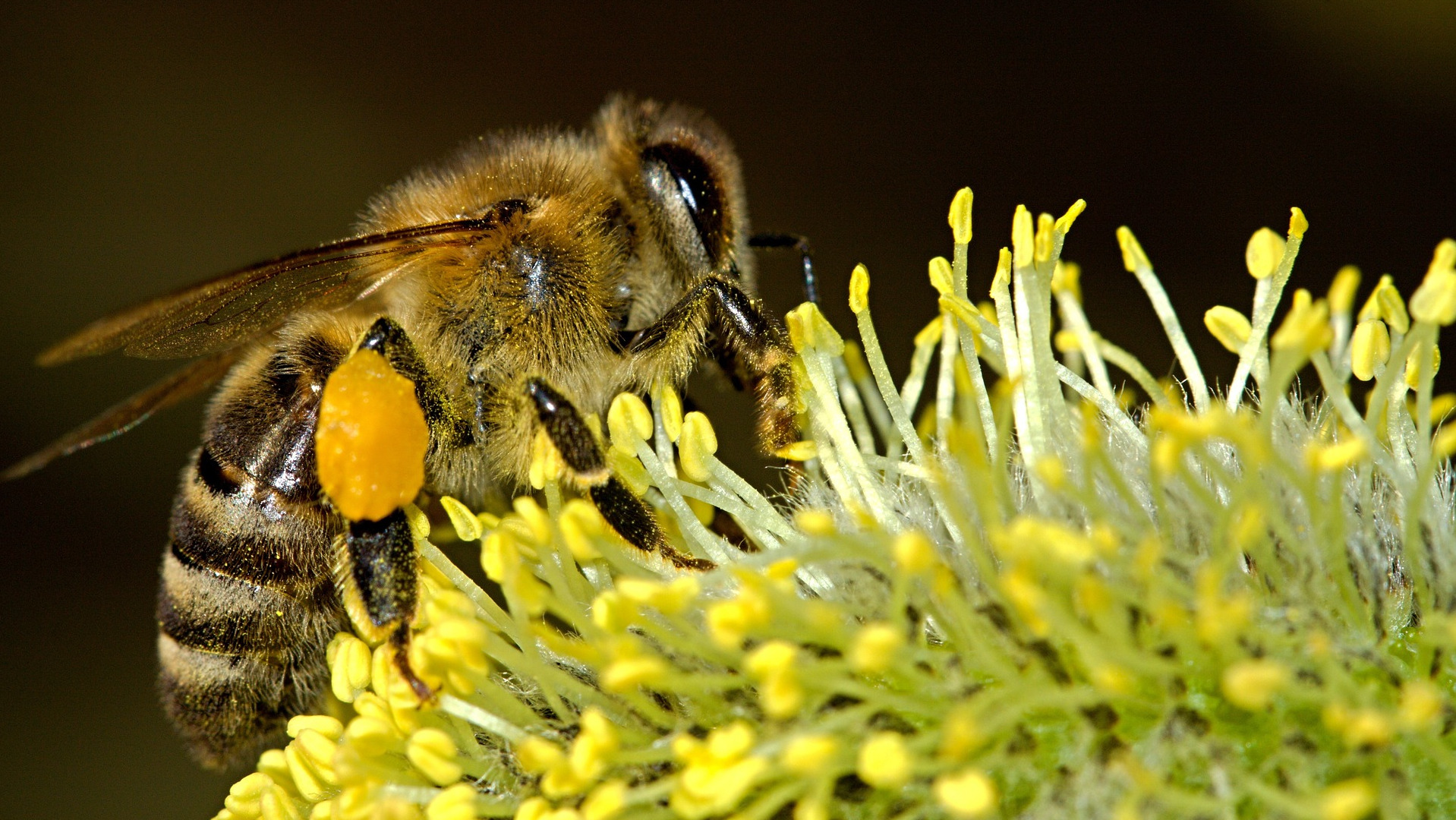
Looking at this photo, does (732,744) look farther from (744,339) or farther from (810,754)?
(744,339)

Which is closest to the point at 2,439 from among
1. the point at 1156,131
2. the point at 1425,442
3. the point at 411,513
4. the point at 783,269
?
the point at 783,269

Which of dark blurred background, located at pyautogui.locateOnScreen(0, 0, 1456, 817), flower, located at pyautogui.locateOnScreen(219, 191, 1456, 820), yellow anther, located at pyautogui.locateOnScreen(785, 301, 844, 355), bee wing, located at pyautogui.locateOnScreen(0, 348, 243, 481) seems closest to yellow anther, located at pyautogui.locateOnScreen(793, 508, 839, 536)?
flower, located at pyautogui.locateOnScreen(219, 191, 1456, 820)

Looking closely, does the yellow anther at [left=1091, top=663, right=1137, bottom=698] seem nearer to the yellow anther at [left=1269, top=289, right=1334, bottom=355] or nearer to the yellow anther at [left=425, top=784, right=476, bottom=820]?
the yellow anther at [left=1269, top=289, right=1334, bottom=355]

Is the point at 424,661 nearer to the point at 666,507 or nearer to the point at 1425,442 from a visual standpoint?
the point at 666,507

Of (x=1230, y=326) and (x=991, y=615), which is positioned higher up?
(x=1230, y=326)

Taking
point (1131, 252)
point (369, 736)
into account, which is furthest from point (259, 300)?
point (1131, 252)
